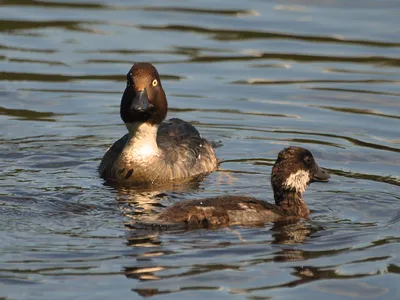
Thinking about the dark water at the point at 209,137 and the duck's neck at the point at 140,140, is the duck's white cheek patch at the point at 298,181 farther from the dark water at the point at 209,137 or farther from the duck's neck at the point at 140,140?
the duck's neck at the point at 140,140

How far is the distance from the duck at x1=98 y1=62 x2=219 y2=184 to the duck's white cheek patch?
2635mm

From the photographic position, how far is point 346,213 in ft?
42.5

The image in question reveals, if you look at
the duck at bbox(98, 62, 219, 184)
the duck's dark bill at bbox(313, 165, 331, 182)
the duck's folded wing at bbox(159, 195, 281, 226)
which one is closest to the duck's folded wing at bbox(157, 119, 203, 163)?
the duck at bbox(98, 62, 219, 184)

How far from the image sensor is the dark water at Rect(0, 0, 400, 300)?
10.8m

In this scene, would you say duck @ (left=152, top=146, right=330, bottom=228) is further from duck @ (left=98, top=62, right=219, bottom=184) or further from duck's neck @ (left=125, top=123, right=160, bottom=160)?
duck's neck @ (left=125, top=123, right=160, bottom=160)

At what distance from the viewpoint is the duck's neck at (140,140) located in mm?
15438

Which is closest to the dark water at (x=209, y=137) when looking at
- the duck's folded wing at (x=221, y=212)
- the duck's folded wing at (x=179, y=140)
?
the duck's folded wing at (x=221, y=212)

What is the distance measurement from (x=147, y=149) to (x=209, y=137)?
1.85 m

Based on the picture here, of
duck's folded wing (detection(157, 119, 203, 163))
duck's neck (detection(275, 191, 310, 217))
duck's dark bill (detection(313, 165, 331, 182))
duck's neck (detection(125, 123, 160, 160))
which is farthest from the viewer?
duck's folded wing (detection(157, 119, 203, 163))

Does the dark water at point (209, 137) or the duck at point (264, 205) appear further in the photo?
the duck at point (264, 205)

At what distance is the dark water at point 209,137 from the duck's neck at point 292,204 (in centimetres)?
20

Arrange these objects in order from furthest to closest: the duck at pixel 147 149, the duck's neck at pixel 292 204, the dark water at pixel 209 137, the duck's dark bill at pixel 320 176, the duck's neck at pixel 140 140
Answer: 1. the duck's neck at pixel 140 140
2. the duck at pixel 147 149
3. the duck's dark bill at pixel 320 176
4. the duck's neck at pixel 292 204
5. the dark water at pixel 209 137

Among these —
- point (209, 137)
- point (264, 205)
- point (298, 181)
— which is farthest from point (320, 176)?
point (209, 137)

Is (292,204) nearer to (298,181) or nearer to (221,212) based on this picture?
(298,181)
